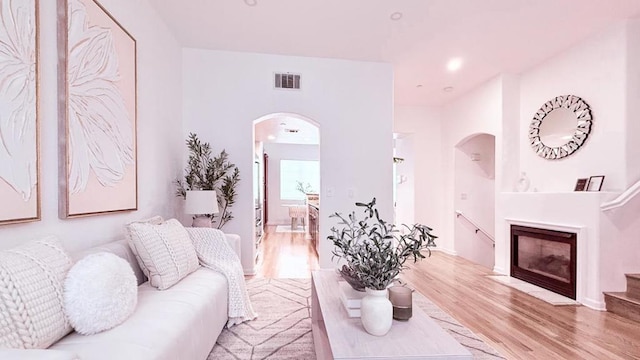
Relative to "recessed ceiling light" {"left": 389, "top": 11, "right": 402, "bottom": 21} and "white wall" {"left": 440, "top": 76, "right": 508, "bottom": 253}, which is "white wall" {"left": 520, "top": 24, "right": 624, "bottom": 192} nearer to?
"white wall" {"left": 440, "top": 76, "right": 508, "bottom": 253}

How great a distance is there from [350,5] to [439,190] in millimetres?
3933

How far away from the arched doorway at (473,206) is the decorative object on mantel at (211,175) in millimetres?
3897

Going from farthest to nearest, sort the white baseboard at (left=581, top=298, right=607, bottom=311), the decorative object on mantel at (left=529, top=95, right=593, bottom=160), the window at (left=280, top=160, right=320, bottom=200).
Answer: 1. the window at (left=280, top=160, right=320, bottom=200)
2. the decorative object on mantel at (left=529, top=95, right=593, bottom=160)
3. the white baseboard at (left=581, top=298, right=607, bottom=311)

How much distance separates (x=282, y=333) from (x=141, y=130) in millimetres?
2071

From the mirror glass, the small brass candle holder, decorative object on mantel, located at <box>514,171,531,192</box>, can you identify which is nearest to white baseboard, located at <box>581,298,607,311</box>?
decorative object on mantel, located at <box>514,171,531,192</box>

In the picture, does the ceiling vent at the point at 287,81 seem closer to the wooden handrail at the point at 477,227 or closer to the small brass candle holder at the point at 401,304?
the small brass candle holder at the point at 401,304

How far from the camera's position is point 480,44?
3.49 metres

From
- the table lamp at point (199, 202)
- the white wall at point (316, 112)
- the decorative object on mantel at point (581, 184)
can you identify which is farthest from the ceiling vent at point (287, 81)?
the decorative object on mantel at point (581, 184)

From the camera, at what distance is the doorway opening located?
15.8 feet

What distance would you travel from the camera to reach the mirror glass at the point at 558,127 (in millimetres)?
3521

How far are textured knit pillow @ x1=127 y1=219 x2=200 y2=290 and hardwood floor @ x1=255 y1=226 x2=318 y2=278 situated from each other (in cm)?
A: 200

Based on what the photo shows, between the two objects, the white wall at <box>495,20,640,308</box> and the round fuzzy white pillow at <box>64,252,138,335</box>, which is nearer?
the round fuzzy white pillow at <box>64,252,138,335</box>

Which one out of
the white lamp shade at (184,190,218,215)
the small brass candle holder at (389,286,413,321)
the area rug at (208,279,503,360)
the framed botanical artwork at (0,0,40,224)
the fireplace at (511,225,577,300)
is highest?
the framed botanical artwork at (0,0,40,224)

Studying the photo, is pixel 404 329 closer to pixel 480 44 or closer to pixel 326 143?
pixel 326 143
